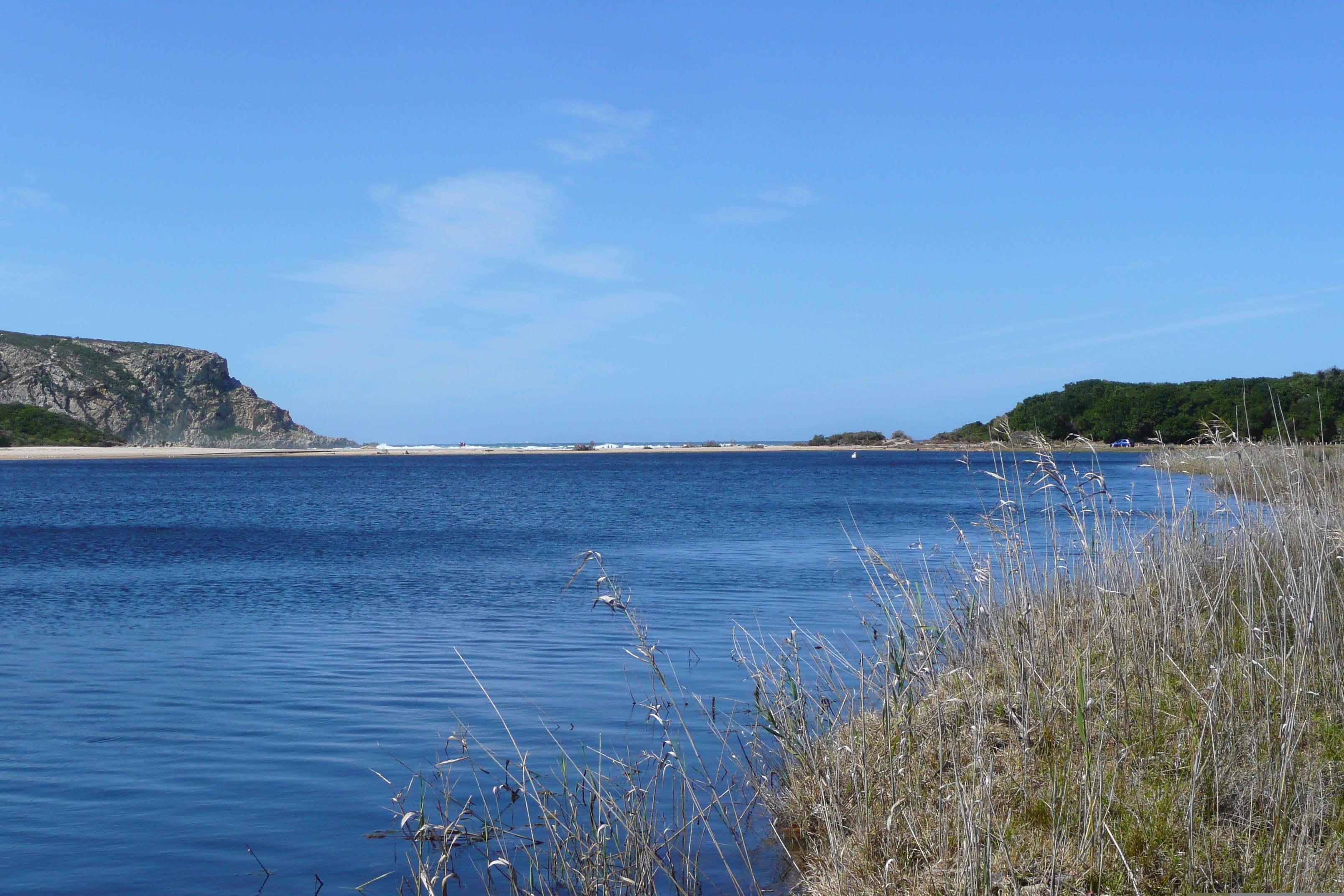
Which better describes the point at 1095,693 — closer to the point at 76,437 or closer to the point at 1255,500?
the point at 1255,500

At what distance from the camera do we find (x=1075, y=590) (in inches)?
342

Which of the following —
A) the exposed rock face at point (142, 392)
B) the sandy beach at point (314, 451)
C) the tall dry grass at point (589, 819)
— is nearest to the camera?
the tall dry grass at point (589, 819)

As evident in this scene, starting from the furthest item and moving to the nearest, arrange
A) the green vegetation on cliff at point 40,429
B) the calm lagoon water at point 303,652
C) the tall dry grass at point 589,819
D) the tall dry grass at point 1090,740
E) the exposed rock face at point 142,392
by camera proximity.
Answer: the exposed rock face at point 142,392 < the green vegetation on cliff at point 40,429 < the calm lagoon water at point 303,652 < the tall dry grass at point 589,819 < the tall dry grass at point 1090,740

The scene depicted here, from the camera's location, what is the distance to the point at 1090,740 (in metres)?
4.98

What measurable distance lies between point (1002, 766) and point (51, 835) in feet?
19.0

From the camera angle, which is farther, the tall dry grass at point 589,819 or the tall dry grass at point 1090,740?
the tall dry grass at point 589,819

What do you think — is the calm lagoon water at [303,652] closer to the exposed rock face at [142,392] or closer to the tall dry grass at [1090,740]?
the tall dry grass at [1090,740]

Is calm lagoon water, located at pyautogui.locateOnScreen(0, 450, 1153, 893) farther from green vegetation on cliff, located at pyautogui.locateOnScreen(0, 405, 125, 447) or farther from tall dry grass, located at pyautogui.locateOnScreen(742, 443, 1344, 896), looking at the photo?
green vegetation on cliff, located at pyautogui.locateOnScreen(0, 405, 125, 447)

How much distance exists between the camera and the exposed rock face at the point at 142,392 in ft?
404

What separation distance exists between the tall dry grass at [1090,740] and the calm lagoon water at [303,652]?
2.56 meters

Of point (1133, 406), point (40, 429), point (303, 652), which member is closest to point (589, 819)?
point (303, 652)

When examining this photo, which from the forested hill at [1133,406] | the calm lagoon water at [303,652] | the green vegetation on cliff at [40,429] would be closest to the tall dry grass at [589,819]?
the calm lagoon water at [303,652]

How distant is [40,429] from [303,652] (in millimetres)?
123359

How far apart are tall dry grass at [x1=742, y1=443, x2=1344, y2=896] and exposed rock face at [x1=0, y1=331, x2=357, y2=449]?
141153 mm
